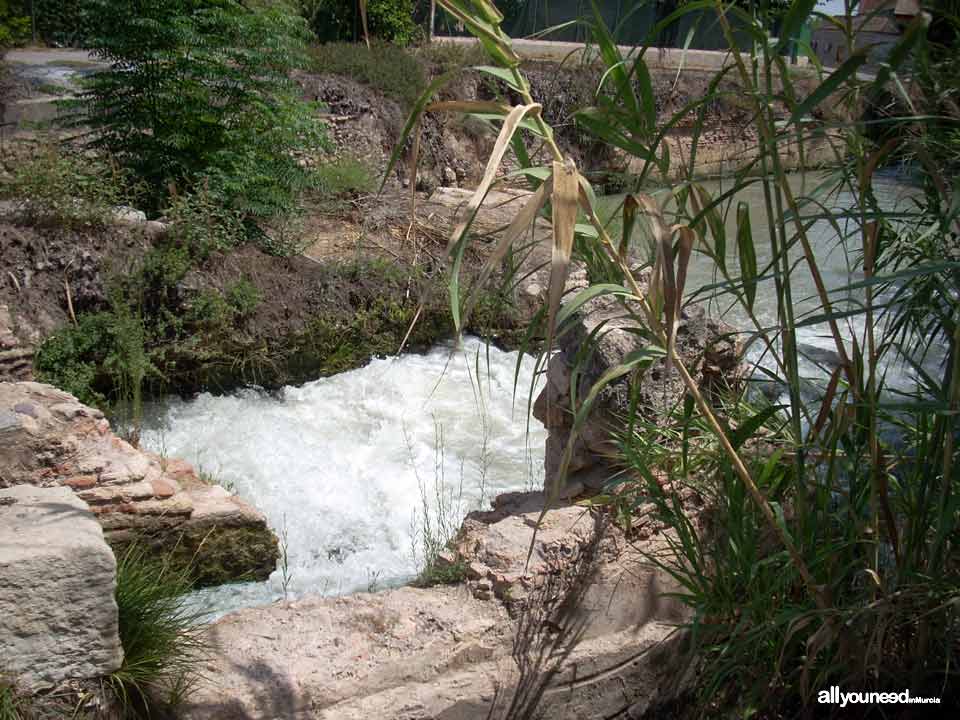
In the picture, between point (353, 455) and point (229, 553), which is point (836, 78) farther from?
point (353, 455)

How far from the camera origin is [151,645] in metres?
2.59

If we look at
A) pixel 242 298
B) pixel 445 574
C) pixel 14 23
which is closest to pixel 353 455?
pixel 242 298

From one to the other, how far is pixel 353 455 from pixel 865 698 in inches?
174

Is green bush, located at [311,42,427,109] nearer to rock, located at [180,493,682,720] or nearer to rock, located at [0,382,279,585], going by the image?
rock, located at [0,382,279,585]

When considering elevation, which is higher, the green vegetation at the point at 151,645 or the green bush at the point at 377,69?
the green bush at the point at 377,69

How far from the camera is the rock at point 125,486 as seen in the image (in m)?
4.31

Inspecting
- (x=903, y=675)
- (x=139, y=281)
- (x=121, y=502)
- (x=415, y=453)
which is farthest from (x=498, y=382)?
(x=903, y=675)

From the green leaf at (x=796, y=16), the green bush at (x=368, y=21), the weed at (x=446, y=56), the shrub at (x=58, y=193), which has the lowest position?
the shrub at (x=58, y=193)

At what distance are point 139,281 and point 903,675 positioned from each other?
586 centimetres

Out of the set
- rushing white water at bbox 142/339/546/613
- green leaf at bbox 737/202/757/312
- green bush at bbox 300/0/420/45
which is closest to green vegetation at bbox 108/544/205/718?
green leaf at bbox 737/202/757/312

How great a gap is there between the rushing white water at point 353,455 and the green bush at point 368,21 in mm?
9480

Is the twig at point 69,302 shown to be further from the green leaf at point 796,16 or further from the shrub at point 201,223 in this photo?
the green leaf at point 796,16

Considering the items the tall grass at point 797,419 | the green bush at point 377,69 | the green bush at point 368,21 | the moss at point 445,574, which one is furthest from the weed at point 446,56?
the tall grass at point 797,419

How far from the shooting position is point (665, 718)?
103 inches
